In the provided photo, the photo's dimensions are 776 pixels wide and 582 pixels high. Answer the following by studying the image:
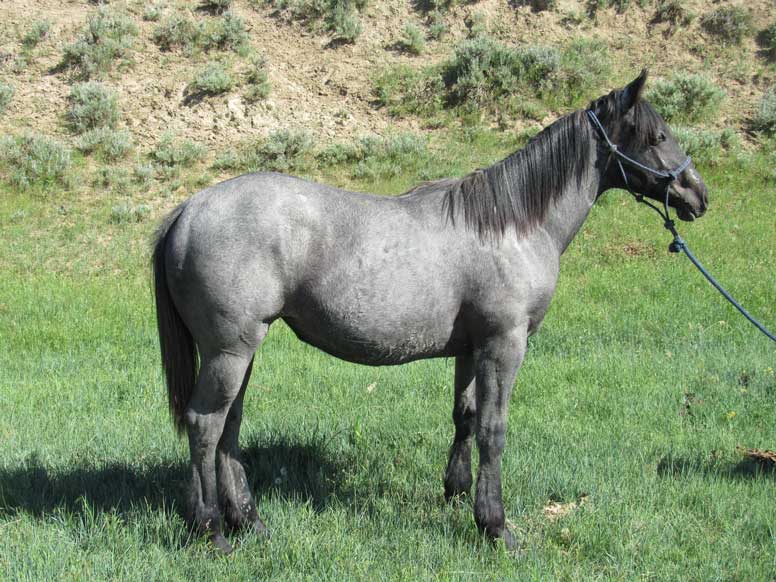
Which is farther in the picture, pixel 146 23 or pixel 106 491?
pixel 146 23

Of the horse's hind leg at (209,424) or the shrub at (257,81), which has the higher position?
the horse's hind leg at (209,424)

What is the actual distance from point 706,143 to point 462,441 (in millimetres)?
11989

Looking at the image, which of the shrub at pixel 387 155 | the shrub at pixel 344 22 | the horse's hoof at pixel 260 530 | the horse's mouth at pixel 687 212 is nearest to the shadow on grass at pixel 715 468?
the horse's mouth at pixel 687 212

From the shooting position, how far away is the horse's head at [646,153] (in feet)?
13.8

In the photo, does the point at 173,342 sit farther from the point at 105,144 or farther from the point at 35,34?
the point at 35,34

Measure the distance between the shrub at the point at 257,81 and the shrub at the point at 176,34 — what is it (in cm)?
189

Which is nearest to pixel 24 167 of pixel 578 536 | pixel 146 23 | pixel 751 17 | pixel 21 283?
pixel 21 283

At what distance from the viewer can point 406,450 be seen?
5.46m

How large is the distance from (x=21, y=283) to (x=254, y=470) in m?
7.09

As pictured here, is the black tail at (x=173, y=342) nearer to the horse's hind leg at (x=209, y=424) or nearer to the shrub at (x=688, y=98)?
the horse's hind leg at (x=209, y=424)

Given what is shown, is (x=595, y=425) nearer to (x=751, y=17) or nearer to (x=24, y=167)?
(x=24, y=167)

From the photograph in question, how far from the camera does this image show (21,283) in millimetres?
10531

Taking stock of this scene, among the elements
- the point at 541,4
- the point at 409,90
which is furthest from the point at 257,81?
the point at 541,4

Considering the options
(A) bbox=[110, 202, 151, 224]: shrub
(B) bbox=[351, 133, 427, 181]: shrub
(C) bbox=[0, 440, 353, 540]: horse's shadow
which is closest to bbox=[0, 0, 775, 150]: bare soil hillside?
(B) bbox=[351, 133, 427, 181]: shrub
